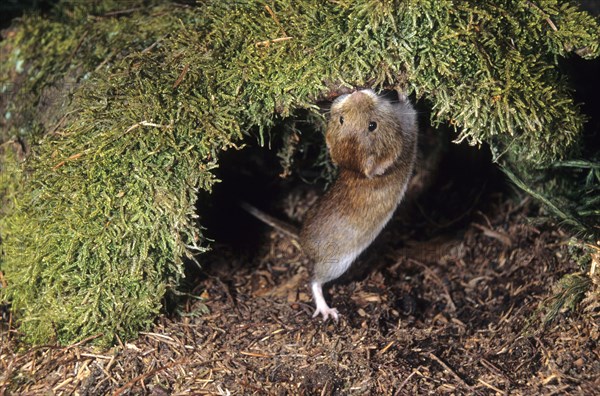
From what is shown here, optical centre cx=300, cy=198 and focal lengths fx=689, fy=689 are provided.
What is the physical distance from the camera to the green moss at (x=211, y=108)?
11.4ft

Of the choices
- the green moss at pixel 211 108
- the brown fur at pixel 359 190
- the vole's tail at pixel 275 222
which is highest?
the green moss at pixel 211 108

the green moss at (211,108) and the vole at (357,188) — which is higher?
the green moss at (211,108)

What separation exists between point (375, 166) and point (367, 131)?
239 millimetres

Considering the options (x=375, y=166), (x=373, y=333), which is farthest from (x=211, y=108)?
(x=373, y=333)

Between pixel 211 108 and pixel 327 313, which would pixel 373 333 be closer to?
pixel 327 313

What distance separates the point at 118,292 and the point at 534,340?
2.28 meters

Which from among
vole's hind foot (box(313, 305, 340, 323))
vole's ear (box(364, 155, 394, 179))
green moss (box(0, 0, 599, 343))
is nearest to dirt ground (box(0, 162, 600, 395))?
vole's hind foot (box(313, 305, 340, 323))

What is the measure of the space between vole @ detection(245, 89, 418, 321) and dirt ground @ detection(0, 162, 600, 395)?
287 millimetres

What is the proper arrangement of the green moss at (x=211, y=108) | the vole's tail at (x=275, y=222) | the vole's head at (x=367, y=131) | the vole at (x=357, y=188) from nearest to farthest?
the green moss at (x=211, y=108) < the vole's head at (x=367, y=131) < the vole at (x=357, y=188) < the vole's tail at (x=275, y=222)

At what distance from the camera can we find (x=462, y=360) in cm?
386

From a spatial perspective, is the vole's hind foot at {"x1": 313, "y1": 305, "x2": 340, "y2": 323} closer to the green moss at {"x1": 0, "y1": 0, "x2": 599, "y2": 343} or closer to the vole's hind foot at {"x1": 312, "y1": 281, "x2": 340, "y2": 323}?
the vole's hind foot at {"x1": 312, "y1": 281, "x2": 340, "y2": 323}

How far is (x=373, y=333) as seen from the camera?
405 cm

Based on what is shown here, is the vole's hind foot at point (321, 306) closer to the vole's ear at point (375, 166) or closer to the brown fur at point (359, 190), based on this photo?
the brown fur at point (359, 190)

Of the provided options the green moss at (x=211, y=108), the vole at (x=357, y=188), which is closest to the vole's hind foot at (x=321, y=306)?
the vole at (x=357, y=188)
